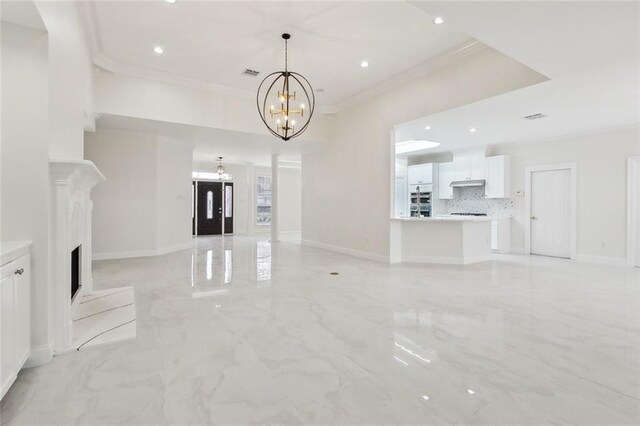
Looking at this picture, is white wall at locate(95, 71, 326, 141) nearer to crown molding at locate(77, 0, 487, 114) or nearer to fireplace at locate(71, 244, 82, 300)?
crown molding at locate(77, 0, 487, 114)

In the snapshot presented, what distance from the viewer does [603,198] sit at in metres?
6.45

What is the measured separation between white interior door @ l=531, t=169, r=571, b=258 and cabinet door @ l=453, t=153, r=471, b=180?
61.0 inches

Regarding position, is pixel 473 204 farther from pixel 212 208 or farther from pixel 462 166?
pixel 212 208

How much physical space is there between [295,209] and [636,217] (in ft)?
32.8

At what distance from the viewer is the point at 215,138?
7.11m

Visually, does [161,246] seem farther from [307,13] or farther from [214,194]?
[307,13]

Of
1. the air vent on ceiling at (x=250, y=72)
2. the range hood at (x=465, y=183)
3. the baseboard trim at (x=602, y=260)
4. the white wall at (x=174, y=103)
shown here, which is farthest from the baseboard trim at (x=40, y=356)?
the range hood at (x=465, y=183)

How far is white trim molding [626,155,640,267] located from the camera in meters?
5.99

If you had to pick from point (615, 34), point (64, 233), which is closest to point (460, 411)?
point (64, 233)

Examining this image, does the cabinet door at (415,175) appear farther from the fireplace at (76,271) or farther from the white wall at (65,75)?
the fireplace at (76,271)

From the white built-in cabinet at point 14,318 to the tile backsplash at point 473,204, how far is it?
9026mm

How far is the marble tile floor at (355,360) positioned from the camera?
173 centimetres

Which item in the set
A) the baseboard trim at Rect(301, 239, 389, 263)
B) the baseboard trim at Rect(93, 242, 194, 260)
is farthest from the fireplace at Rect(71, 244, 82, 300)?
the baseboard trim at Rect(301, 239, 389, 263)

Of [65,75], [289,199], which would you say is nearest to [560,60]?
[65,75]
